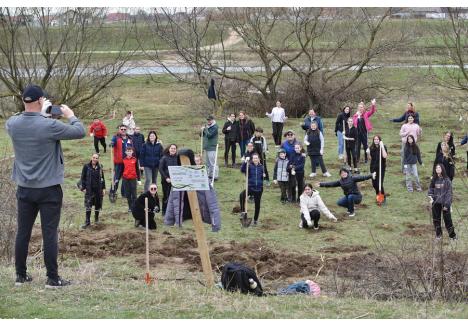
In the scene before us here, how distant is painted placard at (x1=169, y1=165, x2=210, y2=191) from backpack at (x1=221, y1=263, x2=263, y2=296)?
1077 millimetres

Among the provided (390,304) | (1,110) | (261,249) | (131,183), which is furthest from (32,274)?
(1,110)

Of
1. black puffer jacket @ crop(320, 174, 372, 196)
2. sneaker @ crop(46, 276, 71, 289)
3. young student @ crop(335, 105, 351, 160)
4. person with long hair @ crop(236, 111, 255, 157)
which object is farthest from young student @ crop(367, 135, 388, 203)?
sneaker @ crop(46, 276, 71, 289)

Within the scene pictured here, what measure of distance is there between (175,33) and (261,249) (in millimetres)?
18029

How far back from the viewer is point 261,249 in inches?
530

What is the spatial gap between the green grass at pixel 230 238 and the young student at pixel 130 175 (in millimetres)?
404

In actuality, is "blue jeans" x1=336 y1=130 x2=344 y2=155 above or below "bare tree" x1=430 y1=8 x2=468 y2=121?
below

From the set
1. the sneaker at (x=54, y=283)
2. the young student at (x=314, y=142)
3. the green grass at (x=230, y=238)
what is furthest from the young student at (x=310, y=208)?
the sneaker at (x=54, y=283)

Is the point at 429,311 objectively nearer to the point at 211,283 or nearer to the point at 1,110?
the point at 211,283

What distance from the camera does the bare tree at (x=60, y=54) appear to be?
94.3 ft

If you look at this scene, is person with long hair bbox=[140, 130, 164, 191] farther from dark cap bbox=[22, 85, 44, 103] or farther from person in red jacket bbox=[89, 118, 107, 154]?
dark cap bbox=[22, 85, 44, 103]

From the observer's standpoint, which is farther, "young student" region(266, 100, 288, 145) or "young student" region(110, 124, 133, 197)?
"young student" region(266, 100, 288, 145)

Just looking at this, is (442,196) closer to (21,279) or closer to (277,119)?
(21,279)

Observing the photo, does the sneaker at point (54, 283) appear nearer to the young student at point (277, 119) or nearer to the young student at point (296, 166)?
the young student at point (296, 166)

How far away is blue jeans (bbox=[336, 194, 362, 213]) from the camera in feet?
52.2
